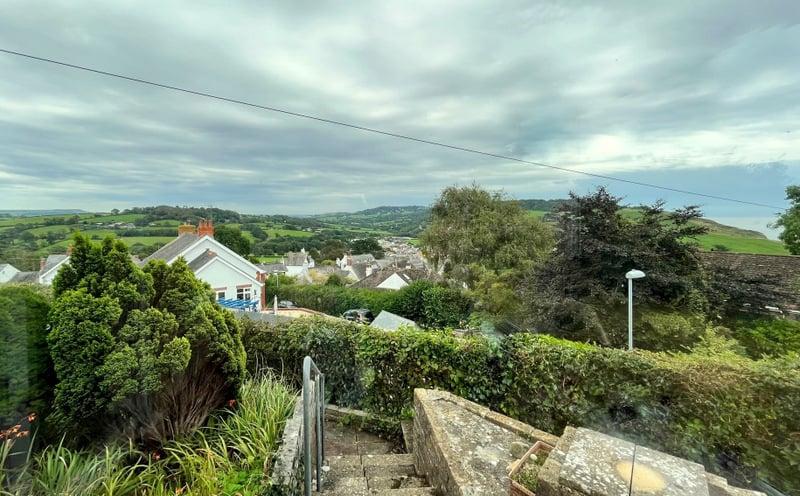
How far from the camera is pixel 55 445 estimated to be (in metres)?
2.32

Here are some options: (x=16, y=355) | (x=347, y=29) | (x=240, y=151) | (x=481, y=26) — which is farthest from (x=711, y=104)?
(x=16, y=355)

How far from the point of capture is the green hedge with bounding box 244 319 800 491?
2535mm

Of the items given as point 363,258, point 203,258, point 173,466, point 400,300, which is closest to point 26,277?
point 173,466

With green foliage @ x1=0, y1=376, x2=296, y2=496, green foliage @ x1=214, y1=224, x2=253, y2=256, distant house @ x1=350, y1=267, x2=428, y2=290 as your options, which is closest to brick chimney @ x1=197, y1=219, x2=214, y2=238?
green foliage @ x1=214, y1=224, x2=253, y2=256

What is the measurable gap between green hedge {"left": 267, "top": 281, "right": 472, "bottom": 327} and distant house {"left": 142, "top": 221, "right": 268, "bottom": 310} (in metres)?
5.16

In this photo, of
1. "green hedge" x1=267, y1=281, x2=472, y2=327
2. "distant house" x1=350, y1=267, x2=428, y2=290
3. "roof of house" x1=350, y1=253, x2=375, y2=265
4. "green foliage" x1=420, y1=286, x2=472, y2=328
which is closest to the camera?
"green foliage" x1=420, y1=286, x2=472, y2=328

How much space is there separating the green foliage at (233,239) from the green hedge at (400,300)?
25.5 feet

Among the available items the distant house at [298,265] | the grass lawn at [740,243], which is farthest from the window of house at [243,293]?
the distant house at [298,265]

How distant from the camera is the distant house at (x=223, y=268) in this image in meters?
10.6

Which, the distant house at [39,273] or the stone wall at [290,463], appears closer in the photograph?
the stone wall at [290,463]

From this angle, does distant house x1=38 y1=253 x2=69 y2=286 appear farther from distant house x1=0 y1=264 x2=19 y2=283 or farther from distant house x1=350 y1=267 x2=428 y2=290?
distant house x1=350 y1=267 x2=428 y2=290

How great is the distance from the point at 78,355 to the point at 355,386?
257 cm

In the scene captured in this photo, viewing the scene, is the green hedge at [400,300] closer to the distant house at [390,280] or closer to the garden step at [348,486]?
the distant house at [390,280]

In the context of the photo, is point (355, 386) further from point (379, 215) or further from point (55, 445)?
point (379, 215)
